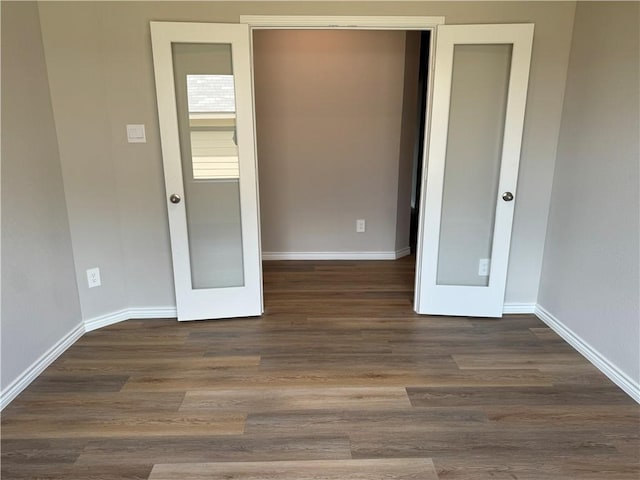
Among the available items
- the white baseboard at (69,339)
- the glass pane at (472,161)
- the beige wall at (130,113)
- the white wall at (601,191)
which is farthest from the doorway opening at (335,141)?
the white wall at (601,191)

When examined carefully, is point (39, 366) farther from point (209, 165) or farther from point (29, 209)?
point (209, 165)

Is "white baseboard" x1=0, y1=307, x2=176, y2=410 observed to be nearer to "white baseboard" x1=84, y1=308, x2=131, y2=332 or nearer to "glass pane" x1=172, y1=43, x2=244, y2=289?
"white baseboard" x1=84, y1=308, x2=131, y2=332

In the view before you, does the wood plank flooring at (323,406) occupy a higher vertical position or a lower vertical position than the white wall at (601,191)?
lower

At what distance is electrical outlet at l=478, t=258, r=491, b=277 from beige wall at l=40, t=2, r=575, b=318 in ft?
0.79

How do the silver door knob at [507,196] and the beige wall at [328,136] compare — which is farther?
the beige wall at [328,136]

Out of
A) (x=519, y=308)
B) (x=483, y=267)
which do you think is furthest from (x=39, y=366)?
(x=519, y=308)

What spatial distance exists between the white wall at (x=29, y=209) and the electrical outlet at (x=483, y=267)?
112 inches

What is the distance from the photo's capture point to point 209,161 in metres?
2.79

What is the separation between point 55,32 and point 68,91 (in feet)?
1.08

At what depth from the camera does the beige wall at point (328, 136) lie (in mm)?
3982

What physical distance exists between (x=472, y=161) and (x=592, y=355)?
1.42m

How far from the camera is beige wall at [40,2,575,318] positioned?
2535 millimetres

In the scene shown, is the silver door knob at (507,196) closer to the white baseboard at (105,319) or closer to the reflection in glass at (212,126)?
the reflection in glass at (212,126)

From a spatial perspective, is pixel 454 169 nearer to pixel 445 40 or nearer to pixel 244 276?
pixel 445 40
